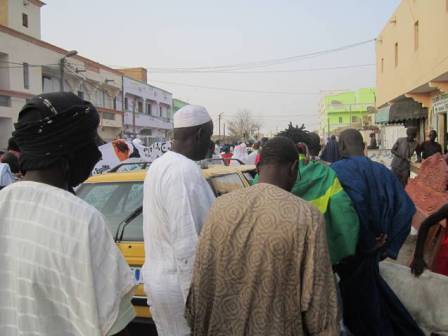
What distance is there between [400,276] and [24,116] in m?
2.93

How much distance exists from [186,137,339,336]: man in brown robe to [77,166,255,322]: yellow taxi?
1.92 metres

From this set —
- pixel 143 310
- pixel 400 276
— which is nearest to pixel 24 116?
pixel 143 310

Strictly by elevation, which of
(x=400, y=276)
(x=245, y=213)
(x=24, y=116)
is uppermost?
(x=24, y=116)

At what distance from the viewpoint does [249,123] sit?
9900cm

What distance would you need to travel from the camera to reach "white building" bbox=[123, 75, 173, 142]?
46.8 metres

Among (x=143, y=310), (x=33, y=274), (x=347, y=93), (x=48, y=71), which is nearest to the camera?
(x=33, y=274)

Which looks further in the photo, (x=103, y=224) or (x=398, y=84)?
(x=398, y=84)

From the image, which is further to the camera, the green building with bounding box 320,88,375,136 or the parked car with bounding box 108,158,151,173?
the green building with bounding box 320,88,375,136

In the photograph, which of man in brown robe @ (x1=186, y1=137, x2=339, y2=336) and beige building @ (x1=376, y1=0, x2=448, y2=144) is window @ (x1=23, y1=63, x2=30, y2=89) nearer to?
beige building @ (x1=376, y1=0, x2=448, y2=144)

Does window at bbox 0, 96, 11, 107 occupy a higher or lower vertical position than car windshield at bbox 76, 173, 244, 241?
higher

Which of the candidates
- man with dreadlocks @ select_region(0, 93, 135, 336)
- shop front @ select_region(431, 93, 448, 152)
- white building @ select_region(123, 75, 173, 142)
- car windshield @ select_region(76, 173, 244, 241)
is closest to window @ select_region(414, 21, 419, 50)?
shop front @ select_region(431, 93, 448, 152)

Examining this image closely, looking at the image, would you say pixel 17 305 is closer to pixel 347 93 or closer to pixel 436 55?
pixel 436 55

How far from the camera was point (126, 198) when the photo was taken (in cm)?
461

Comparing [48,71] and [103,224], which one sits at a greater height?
[48,71]
